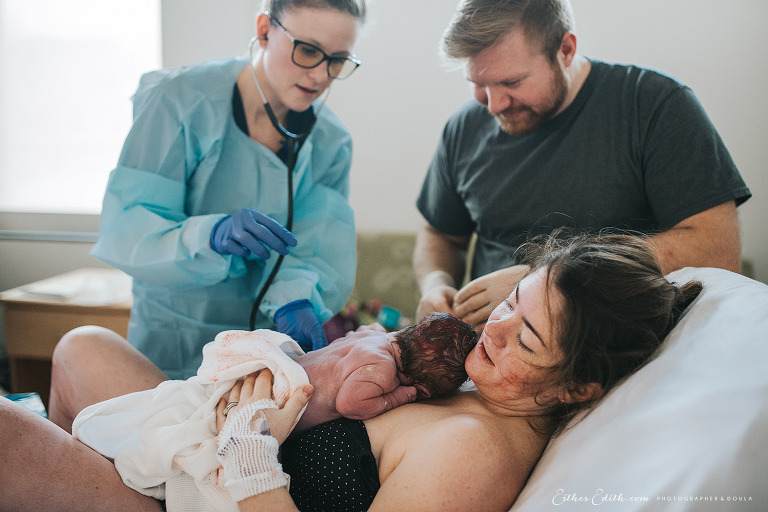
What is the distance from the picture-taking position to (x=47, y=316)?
271 centimetres

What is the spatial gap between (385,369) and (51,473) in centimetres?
61

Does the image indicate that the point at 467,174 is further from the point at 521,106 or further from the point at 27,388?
the point at 27,388

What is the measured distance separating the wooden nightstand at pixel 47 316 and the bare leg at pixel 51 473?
5.59 ft

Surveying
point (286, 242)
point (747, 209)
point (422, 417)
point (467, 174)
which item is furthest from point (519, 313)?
point (747, 209)

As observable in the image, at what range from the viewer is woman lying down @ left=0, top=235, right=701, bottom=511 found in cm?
94

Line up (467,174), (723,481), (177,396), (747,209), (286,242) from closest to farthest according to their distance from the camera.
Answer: (723,481)
(177,396)
(286,242)
(467,174)
(747,209)

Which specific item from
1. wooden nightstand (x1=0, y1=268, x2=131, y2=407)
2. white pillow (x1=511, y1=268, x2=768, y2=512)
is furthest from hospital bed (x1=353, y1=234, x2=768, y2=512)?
wooden nightstand (x1=0, y1=268, x2=131, y2=407)

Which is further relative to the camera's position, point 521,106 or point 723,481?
point 521,106

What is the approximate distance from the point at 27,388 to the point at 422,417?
2.60 m

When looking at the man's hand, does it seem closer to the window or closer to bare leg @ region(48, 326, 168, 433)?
bare leg @ region(48, 326, 168, 433)

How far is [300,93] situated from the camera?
5.17ft

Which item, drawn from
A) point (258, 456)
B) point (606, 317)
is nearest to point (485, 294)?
point (606, 317)

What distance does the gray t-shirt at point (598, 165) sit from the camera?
56.1 inches

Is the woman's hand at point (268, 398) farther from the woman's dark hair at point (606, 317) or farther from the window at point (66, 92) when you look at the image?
the window at point (66, 92)
